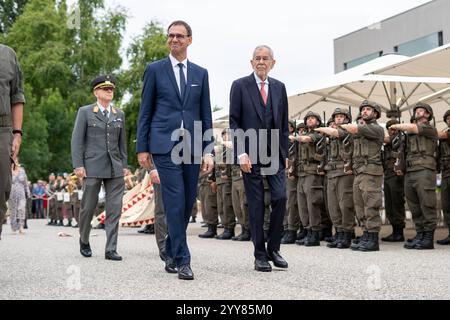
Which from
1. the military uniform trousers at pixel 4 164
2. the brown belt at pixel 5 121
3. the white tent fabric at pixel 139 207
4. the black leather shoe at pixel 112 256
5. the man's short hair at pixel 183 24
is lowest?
the black leather shoe at pixel 112 256

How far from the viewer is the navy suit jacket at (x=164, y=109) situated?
21.5 ft

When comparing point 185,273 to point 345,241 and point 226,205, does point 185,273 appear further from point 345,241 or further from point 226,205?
point 226,205

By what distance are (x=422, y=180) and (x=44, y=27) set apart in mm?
41962

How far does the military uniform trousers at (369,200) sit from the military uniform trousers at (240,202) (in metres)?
2.92

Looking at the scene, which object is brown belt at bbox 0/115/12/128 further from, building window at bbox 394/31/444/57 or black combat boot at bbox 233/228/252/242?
building window at bbox 394/31/444/57

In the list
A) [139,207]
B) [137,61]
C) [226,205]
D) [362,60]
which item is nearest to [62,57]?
[137,61]

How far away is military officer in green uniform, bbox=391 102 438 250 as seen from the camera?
31.7ft

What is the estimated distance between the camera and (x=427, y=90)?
14.3 metres

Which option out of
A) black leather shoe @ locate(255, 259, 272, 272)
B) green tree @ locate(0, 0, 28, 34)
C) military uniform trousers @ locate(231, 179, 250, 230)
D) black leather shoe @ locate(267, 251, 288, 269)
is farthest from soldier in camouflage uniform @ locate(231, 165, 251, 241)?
green tree @ locate(0, 0, 28, 34)

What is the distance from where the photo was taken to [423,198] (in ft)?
32.1

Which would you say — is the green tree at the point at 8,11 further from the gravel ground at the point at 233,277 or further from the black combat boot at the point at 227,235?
the gravel ground at the point at 233,277

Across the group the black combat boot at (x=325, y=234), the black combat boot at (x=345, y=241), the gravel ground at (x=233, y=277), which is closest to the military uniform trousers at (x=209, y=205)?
the black combat boot at (x=325, y=234)

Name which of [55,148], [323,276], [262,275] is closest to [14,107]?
[262,275]

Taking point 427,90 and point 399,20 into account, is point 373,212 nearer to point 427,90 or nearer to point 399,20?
point 427,90
